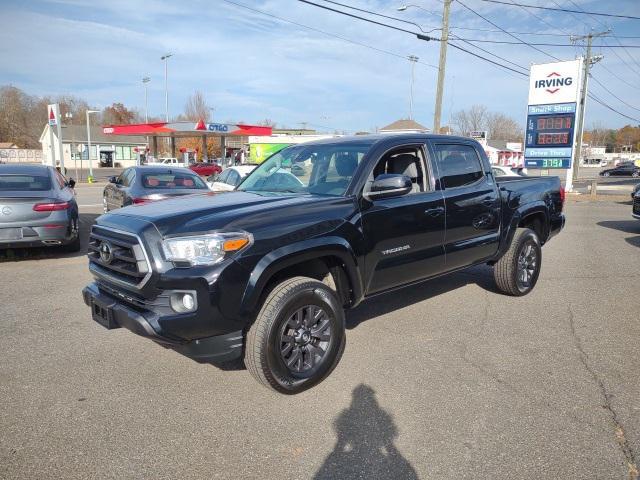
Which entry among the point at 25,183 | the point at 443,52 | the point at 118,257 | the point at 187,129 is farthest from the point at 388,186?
the point at 187,129

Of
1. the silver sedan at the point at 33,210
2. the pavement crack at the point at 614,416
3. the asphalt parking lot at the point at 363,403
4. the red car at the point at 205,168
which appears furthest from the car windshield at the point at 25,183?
the red car at the point at 205,168

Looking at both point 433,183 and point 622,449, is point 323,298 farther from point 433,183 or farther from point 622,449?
point 622,449

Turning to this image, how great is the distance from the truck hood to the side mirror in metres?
0.29

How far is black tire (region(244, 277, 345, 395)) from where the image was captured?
10.8 feet

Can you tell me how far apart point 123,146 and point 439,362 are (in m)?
77.1

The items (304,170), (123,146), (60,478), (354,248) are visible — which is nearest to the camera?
(60,478)

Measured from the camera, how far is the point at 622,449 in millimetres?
2846

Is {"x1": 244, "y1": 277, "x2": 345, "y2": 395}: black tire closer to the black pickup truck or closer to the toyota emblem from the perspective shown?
the black pickup truck

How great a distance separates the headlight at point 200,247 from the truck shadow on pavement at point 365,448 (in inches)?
53.9

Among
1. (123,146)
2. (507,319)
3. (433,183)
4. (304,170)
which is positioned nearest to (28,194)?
(304,170)

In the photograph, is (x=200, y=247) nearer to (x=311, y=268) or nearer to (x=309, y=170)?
(x=311, y=268)

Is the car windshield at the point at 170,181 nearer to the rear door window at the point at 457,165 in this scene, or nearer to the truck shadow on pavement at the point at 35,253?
the truck shadow on pavement at the point at 35,253

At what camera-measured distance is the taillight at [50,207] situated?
7250 millimetres

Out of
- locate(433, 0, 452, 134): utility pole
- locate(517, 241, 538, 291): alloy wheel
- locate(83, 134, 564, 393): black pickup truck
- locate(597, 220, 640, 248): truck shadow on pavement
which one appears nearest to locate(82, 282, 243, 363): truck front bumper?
locate(83, 134, 564, 393): black pickup truck
